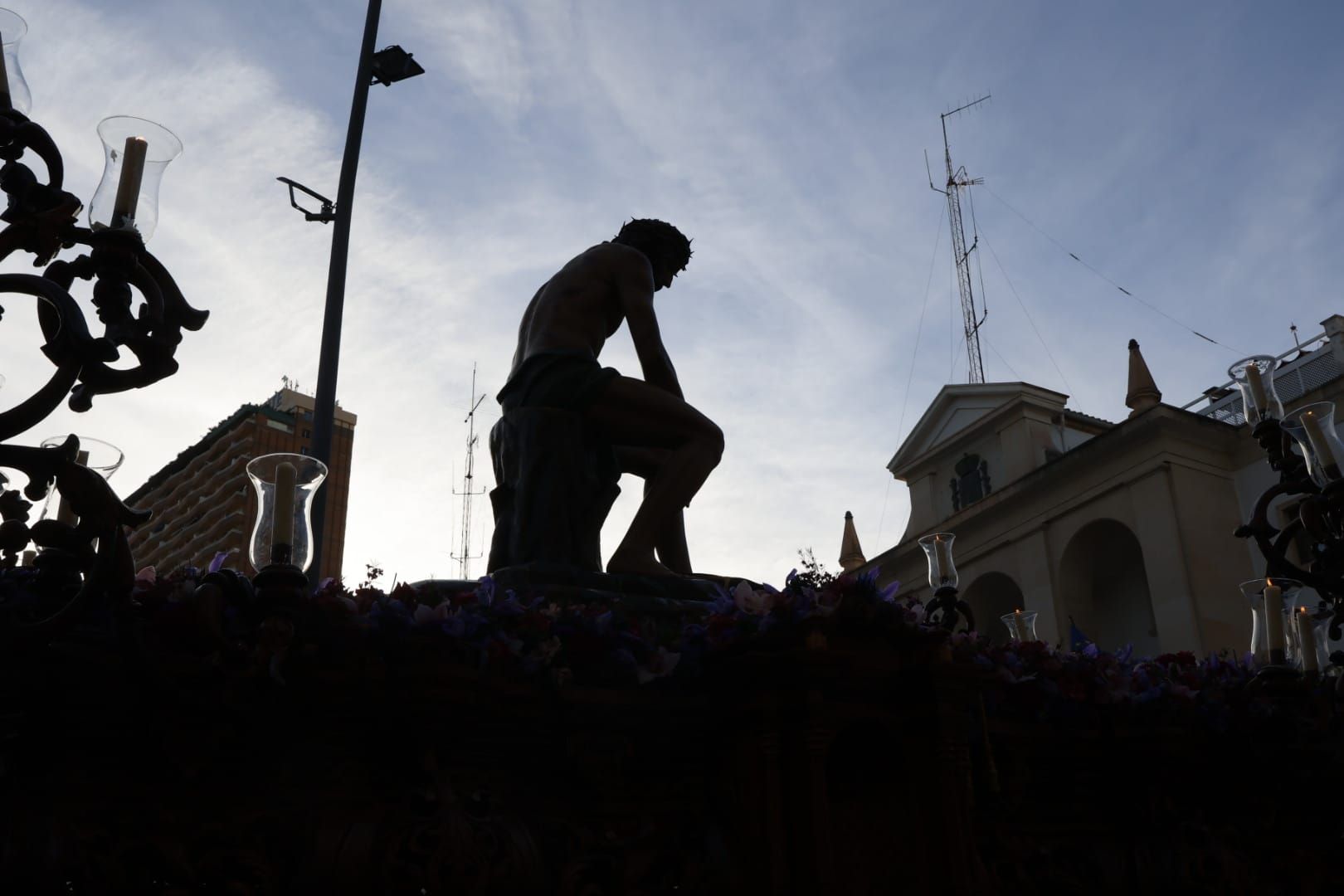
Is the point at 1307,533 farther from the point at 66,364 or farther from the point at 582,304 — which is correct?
the point at 66,364

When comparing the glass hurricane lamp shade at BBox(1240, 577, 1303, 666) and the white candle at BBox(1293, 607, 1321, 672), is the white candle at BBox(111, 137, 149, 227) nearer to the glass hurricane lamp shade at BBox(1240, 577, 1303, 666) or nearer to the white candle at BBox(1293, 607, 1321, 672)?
the glass hurricane lamp shade at BBox(1240, 577, 1303, 666)

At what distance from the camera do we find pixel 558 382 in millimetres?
6906

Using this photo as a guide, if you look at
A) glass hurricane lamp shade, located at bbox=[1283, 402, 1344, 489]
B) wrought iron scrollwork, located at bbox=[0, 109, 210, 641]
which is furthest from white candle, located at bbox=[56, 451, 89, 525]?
glass hurricane lamp shade, located at bbox=[1283, 402, 1344, 489]

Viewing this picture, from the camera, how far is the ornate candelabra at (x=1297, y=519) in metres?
6.42

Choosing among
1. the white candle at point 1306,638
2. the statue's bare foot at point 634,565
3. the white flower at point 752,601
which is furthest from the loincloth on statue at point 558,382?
the white candle at point 1306,638

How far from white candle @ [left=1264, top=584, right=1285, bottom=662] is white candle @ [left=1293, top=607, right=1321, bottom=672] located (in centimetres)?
34

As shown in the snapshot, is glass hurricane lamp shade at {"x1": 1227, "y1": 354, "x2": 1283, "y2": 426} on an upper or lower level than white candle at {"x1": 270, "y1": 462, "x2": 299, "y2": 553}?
upper

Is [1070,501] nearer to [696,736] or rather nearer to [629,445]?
[629,445]

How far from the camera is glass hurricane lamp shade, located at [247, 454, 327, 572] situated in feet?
14.0

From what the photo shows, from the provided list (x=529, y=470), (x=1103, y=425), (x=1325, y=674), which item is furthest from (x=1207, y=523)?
(x=529, y=470)

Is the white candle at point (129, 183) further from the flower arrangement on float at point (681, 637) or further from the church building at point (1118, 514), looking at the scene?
the church building at point (1118, 514)

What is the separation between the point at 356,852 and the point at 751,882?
1.44 m

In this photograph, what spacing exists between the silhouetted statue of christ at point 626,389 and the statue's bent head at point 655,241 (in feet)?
0.72

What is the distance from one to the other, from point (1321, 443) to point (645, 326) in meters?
3.77
